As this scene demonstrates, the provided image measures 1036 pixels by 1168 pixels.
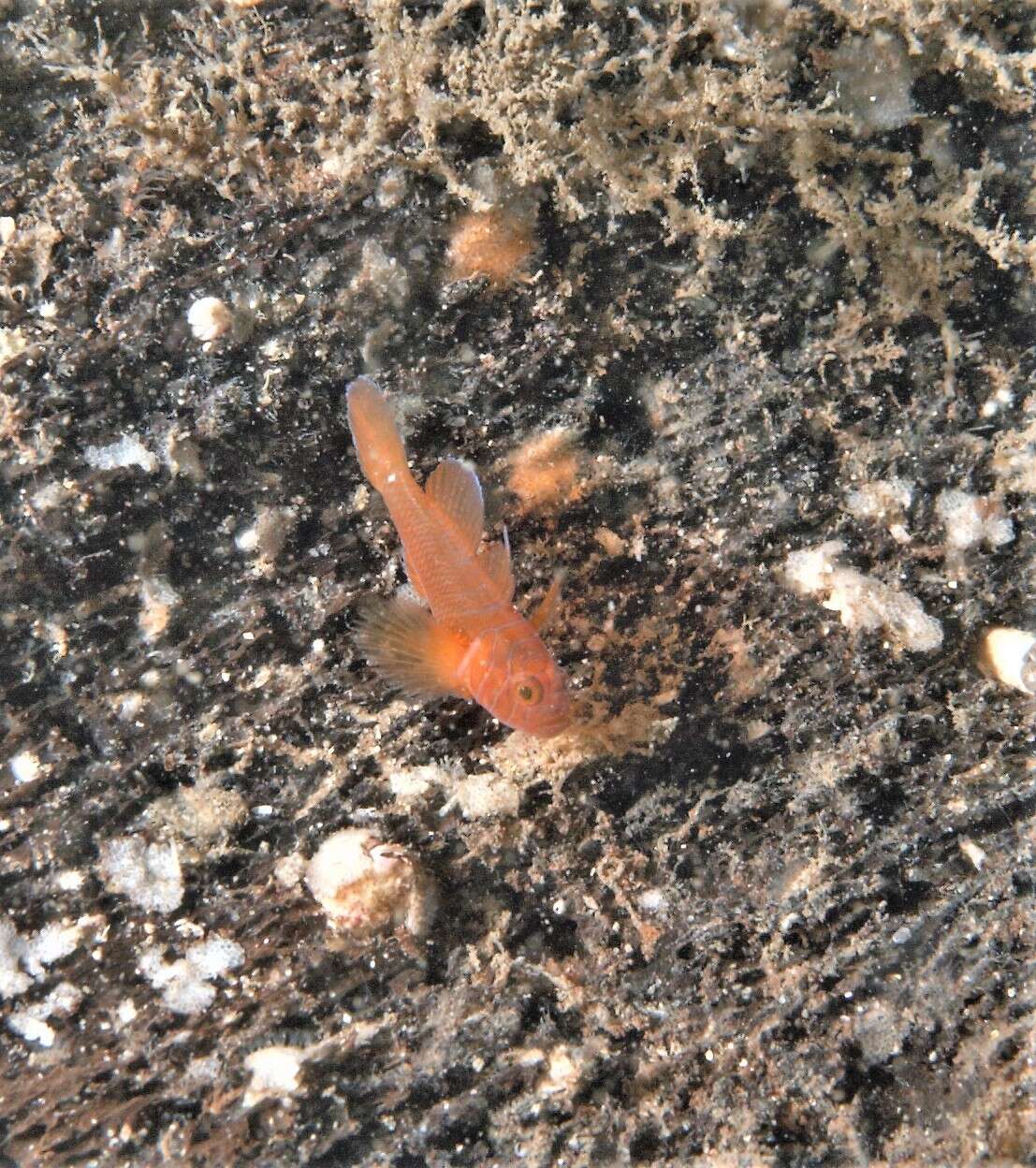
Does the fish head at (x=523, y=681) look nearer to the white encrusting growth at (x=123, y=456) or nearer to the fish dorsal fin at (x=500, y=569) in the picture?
the fish dorsal fin at (x=500, y=569)

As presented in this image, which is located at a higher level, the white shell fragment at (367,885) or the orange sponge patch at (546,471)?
the orange sponge patch at (546,471)

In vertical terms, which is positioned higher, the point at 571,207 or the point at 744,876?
the point at 571,207

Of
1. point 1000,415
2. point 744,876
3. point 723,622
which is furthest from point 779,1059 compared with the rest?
point 1000,415

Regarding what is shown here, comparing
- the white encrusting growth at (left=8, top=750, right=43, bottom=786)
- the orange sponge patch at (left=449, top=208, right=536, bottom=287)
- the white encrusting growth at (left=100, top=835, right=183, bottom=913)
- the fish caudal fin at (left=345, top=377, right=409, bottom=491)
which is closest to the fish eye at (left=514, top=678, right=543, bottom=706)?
the fish caudal fin at (left=345, top=377, right=409, bottom=491)

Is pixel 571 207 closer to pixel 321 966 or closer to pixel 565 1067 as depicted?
pixel 321 966

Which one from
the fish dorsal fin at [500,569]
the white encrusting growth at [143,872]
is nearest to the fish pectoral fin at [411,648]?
the fish dorsal fin at [500,569]

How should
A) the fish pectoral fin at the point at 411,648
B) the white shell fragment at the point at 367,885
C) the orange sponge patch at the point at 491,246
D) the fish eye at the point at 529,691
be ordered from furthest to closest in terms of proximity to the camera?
the white shell fragment at the point at 367,885 → the orange sponge patch at the point at 491,246 → the fish pectoral fin at the point at 411,648 → the fish eye at the point at 529,691
